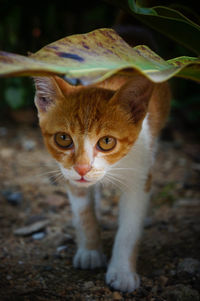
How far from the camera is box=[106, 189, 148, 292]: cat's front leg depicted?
1556 millimetres

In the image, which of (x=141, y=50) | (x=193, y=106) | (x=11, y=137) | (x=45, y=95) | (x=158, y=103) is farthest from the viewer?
(x=193, y=106)

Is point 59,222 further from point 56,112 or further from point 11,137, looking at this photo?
point 11,137

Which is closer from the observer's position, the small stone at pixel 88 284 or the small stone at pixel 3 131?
the small stone at pixel 88 284

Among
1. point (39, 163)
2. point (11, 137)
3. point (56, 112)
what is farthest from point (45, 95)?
point (11, 137)

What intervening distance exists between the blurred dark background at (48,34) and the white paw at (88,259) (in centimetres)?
222

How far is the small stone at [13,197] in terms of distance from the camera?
7.90 feet

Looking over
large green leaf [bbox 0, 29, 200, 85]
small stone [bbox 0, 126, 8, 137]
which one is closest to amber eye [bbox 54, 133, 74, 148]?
large green leaf [bbox 0, 29, 200, 85]

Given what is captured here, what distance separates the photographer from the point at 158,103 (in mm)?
1997

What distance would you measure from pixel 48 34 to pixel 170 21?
2.75m

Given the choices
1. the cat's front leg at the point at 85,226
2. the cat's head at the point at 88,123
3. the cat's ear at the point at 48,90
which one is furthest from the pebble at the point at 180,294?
the cat's ear at the point at 48,90

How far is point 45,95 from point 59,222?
95cm

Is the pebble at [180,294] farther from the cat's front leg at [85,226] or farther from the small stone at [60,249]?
the small stone at [60,249]

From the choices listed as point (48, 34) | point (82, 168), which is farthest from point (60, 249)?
point (48, 34)

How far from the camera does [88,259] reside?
67.8 inches
